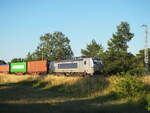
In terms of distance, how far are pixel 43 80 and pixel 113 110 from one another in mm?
13678

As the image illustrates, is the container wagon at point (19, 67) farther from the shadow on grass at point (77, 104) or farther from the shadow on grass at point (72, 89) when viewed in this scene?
the shadow on grass at point (77, 104)

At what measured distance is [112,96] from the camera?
14.1m

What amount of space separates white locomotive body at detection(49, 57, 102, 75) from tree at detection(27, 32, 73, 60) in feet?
127

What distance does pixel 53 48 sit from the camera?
238 ft

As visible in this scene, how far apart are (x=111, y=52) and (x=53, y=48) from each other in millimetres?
44744

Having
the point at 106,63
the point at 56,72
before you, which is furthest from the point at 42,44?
the point at 106,63

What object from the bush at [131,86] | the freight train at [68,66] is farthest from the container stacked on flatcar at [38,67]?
the bush at [131,86]

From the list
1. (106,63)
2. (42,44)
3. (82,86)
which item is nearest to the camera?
(82,86)

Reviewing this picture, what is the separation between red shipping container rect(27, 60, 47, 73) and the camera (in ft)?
113

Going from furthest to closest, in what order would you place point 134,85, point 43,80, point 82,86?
point 43,80 → point 82,86 → point 134,85

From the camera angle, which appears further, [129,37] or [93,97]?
[129,37]

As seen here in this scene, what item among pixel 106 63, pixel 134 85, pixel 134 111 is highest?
pixel 106 63

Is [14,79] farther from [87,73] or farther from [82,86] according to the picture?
[82,86]

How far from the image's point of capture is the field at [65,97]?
30.5 feet
